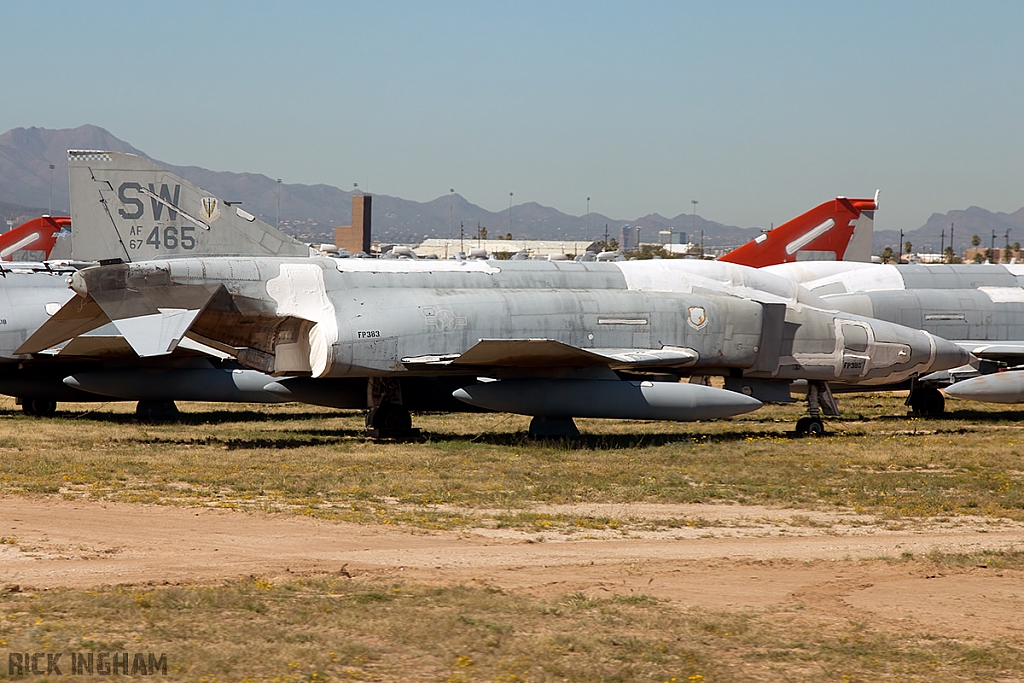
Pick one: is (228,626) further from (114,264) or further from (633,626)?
(114,264)

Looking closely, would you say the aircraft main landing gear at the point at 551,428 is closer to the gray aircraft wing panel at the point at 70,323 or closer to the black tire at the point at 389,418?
the black tire at the point at 389,418

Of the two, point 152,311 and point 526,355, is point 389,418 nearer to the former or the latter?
point 526,355

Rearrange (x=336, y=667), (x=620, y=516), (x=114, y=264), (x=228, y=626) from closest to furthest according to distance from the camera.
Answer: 1. (x=336, y=667)
2. (x=228, y=626)
3. (x=620, y=516)
4. (x=114, y=264)

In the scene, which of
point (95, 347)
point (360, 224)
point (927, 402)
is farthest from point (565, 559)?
point (360, 224)

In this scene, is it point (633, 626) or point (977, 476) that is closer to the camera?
point (633, 626)

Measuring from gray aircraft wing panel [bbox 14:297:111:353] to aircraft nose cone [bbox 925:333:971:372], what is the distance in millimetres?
15267

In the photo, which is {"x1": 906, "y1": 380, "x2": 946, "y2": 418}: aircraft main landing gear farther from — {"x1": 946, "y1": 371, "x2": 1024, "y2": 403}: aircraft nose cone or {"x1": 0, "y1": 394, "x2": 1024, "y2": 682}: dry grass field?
{"x1": 0, "y1": 394, "x2": 1024, "y2": 682}: dry grass field

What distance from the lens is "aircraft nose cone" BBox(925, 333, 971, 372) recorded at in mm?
20922

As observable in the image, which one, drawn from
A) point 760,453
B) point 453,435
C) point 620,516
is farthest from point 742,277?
point 620,516

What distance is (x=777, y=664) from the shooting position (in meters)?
6.98

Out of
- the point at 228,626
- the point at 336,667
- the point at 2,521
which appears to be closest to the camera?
the point at 336,667

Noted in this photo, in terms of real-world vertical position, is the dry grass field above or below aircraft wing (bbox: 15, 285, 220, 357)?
below

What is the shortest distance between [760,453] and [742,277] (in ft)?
15.1

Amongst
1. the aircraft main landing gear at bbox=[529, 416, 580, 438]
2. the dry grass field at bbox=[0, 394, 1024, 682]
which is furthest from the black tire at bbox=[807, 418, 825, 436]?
the aircraft main landing gear at bbox=[529, 416, 580, 438]
